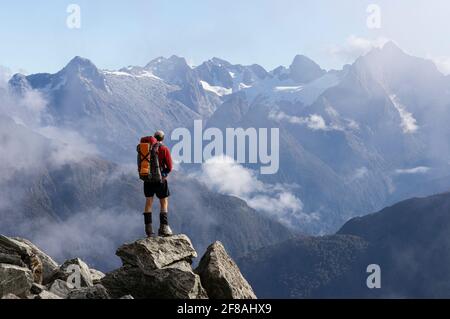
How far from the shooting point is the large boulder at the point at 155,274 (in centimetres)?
3234

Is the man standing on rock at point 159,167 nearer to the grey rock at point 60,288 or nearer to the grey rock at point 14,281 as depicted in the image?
the grey rock at point 60,288

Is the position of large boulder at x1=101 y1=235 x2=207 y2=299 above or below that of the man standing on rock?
below

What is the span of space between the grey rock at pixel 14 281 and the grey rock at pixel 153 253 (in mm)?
5507

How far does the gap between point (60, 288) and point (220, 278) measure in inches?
349

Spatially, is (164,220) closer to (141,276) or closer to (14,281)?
(141,276)

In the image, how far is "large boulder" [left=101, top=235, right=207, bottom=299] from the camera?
32344 millimetres

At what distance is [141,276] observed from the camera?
110 ft

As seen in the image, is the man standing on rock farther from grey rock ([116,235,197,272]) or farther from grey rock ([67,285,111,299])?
grey rock ([67,285,111,299])

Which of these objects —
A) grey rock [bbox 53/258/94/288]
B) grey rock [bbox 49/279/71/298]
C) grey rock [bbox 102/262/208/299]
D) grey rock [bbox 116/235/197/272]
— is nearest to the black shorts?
grey rock [bbox 116/235/197/272]

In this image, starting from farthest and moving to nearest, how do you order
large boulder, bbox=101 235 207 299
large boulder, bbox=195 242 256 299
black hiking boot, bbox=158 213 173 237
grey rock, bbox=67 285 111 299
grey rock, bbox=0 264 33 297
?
black hiking boot, bbox=158 213 173 237
large boulder, bbox=195 242 256 299
large boulder, bbox=101 235 207 299
grey rock, bbox=0 264 33 297
grey rock, bbox=67 285 111 299
